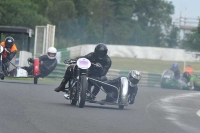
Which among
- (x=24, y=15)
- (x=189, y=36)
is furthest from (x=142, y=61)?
(x=24, y=15)

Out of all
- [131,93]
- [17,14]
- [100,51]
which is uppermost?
[17,14]

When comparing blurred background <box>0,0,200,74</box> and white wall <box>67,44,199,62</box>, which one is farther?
white wall <box>67,44,199,62</box>

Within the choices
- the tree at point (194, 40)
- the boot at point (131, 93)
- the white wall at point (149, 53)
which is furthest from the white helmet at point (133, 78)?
the white wall at point (149, 53)

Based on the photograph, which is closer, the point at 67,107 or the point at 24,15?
the point at 67,107

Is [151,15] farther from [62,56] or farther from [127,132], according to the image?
[127,132]

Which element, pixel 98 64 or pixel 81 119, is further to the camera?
pixel 98 64

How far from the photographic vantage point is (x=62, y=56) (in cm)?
4097

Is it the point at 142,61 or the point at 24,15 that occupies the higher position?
the point at 24,15

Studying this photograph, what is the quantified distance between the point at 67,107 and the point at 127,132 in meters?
3.72

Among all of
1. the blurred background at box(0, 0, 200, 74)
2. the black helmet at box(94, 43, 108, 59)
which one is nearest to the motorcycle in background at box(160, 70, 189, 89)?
the blurred background at box(0, 0, 200, 74)

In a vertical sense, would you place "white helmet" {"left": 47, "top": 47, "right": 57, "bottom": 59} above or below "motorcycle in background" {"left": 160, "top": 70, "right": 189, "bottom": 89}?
above

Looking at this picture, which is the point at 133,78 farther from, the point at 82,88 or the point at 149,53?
the point at 149,53

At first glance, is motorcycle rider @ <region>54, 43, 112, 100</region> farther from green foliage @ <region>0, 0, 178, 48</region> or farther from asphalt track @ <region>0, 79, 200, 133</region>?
green foliage @ <region>0, 0, 178, 48</region>

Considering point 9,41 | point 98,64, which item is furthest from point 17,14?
point 98,64
